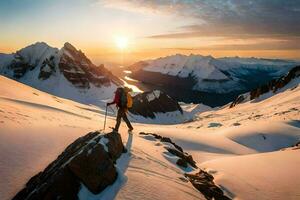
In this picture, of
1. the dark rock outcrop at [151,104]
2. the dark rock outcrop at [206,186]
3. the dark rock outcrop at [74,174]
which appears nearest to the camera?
the dark rock outcrop at [74,174]

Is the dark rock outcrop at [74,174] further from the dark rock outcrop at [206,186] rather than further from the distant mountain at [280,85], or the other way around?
the distant mountain at [280,85]

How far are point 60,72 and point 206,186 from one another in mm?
Result: 151532

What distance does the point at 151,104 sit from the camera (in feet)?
379

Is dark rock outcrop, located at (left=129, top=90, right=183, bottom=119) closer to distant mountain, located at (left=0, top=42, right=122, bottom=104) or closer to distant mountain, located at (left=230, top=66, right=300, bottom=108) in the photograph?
distant mountain, located at (left=0, top=42, right=122, bottom=104)

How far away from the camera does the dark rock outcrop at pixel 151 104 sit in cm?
10931

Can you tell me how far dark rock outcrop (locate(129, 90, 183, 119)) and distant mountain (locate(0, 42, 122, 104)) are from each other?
92.0 ft

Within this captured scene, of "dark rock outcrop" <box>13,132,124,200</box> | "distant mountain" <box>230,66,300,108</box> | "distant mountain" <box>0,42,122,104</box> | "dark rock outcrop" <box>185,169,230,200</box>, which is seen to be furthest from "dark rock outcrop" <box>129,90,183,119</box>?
"dark rock outcrop" <box>13,132,124,200</box>

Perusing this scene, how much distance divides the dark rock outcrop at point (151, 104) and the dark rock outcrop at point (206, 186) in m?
91.4

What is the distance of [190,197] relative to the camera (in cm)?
1094

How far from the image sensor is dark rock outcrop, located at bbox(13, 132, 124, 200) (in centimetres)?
964

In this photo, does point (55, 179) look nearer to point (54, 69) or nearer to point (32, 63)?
point (54, 69)

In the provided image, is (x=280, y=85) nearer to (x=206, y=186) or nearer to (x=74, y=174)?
(x=206, y=186)

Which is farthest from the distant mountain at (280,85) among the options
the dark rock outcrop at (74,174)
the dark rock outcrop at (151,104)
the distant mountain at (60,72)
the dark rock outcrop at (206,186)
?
the dark rock outcrop at (74,174)

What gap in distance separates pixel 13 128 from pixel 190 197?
27.2 ft
